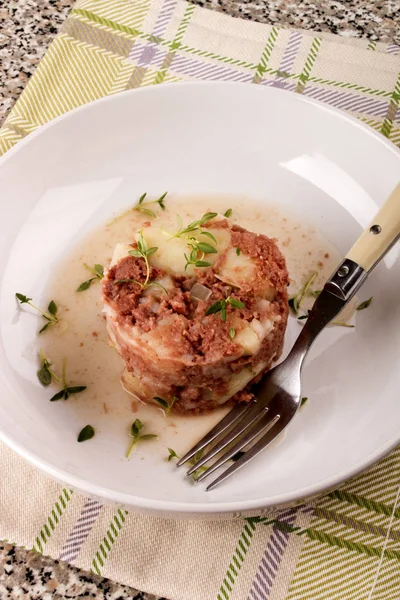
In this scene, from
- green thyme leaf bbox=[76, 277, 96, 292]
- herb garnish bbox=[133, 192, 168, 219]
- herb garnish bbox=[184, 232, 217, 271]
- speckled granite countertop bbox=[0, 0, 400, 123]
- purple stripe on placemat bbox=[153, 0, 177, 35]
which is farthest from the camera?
speckled granite countertop bbox=[0, 0, 400, 123]

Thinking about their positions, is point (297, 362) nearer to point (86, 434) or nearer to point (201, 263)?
point (201, 263)

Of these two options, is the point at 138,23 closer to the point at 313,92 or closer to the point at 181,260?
the point at 313,92

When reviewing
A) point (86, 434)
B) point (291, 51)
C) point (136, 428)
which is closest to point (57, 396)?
point (86, 434)

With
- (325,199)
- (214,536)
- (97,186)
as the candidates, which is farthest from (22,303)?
(325,199)

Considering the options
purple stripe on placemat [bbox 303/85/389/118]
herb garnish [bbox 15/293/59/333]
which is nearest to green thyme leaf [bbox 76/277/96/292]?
herb garnish [bbox 15/293/59/333]

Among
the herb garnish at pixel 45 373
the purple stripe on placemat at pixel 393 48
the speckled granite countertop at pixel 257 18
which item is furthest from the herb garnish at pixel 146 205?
the purple stripe on placemat at pixel 393 48

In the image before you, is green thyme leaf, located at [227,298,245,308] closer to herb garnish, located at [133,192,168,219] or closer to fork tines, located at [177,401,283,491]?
fork tines, located at [177,401,283,491]
